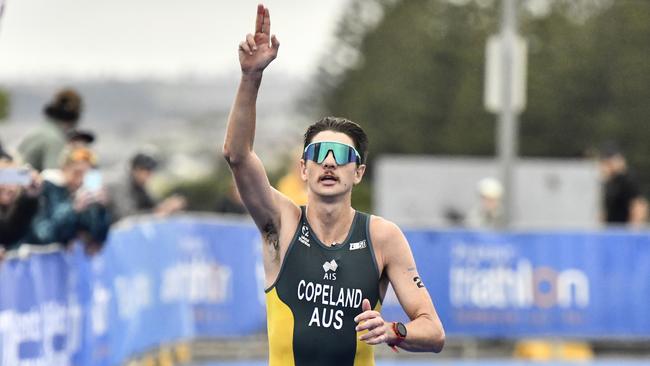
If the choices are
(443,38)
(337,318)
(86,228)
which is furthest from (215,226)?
(443,38)

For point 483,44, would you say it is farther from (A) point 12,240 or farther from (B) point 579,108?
(A) point 12,240

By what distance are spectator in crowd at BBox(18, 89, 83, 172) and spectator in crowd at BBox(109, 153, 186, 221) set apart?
3.62 metres

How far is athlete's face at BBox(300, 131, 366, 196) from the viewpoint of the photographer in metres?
7.08

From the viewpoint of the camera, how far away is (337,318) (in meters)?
7.12

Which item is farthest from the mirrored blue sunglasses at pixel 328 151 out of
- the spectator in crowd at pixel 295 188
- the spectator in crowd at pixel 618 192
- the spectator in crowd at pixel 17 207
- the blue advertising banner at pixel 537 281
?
the blue advertising banner at pixel 537 281

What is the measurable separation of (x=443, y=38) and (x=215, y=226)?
7321cm

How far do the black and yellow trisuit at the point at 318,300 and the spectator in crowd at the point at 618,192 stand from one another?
511 inches

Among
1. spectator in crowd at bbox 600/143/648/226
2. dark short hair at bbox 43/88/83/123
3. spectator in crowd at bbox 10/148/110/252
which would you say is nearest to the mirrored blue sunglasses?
spectator in crowd at bbox 10/148/110/252

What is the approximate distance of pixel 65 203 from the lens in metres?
11.7

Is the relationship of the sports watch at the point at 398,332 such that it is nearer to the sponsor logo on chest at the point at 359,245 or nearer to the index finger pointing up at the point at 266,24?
the sponsor logo on chest at the point at 359,245

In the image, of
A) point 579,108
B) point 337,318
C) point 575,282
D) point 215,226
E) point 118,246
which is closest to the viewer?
point 337,318

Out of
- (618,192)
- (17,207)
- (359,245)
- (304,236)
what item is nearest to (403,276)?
(359,245)

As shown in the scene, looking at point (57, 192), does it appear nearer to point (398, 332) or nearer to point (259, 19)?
point (259, 19)

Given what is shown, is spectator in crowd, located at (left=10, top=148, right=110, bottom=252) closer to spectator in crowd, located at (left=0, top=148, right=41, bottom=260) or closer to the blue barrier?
spectator in crowd, located at (left=0, top=148, right=41, bottom=260)
